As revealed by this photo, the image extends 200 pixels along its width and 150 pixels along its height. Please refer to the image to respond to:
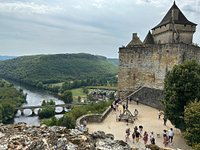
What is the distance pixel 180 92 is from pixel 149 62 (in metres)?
12.4

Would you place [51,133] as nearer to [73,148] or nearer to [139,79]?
[73,148]

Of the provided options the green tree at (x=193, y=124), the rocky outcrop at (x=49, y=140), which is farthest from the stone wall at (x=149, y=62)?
the rocky outcrop at (x=49, y=140)

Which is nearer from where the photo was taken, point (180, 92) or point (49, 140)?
point (49, 140)

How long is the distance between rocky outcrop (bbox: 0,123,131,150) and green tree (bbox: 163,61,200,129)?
1103 centimetres

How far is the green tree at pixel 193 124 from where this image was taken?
2131 cm

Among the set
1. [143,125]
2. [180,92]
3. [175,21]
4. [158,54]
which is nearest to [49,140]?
[180,92]

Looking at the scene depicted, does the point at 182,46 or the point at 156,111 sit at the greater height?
the point at 182,46

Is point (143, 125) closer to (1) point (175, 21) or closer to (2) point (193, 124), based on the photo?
(2) point (193, 124)

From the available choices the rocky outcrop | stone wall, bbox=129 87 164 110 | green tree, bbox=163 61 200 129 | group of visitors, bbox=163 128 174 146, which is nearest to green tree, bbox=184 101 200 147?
group of visitors, bbox=163 128 174 146

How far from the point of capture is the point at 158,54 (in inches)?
1432

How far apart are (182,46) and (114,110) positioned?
9.68 metres

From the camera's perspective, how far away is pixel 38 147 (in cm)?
1318

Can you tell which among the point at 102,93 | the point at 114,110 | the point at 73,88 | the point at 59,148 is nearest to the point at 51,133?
the point at 59,148

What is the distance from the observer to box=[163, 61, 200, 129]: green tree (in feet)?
83.4
